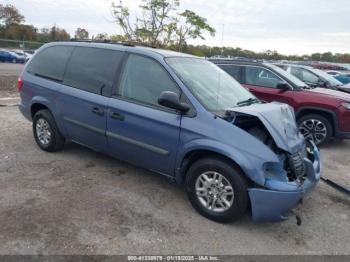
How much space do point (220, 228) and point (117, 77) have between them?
88.7 inches

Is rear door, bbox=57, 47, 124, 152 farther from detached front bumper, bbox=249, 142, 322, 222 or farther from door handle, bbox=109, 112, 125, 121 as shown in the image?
detached front bumper, bbox=249, 142, 322, 222

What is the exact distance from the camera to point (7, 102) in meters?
9.56

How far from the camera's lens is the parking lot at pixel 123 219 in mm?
3221

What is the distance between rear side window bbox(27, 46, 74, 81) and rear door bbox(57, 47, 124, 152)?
0.16 m

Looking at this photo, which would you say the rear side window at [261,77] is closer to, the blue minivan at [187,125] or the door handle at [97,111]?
the blue minivan at [187,125]

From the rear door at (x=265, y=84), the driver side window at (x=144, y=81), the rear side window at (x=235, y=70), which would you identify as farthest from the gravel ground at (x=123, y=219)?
the rear side window at (x=235, y=70)

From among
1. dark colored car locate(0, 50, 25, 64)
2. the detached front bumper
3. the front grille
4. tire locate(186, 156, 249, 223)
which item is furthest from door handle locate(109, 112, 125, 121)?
dark colored car locate(0, 50, 25, 64)

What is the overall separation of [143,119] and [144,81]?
1.64 ft

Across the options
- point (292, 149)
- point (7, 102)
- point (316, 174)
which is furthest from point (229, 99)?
point (7, 102)

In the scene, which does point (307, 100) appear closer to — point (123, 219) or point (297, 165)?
point (297, 165)

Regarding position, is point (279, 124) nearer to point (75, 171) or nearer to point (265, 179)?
point (265, 179)

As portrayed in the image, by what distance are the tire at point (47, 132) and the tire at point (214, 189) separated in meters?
2.50

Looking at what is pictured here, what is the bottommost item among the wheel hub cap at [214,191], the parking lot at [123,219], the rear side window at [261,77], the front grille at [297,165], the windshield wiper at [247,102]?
the parking lot at [123,219]

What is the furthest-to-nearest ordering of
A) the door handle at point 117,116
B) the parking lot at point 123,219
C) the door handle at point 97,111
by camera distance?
the door handle at point 97,111
the door handle at point 117,116
the parking lot at point 123,219
